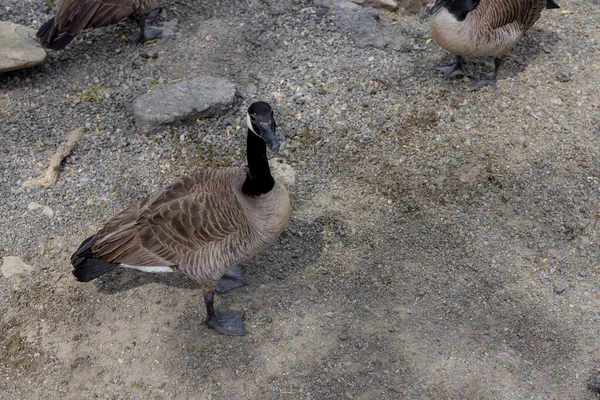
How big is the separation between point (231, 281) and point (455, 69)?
3524mm

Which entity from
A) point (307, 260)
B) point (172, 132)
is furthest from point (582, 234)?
point (172, 132)

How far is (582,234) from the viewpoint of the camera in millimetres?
5152

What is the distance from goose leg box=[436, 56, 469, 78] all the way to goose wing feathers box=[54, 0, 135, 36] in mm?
3504

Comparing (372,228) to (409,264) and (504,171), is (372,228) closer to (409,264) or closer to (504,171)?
(409,264)

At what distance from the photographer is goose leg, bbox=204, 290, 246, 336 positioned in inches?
174

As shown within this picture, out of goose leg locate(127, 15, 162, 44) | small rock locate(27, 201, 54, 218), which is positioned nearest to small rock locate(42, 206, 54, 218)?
small rock locate(27, 201, 54, 218)

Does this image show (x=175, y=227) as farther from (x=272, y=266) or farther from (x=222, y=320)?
(x=272, y=266)

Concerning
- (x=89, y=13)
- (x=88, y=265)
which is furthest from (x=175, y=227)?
(x=89, y=13)

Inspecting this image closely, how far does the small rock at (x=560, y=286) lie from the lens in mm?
4743

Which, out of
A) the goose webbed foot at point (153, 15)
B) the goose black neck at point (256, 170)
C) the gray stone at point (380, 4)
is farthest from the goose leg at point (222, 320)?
the gray stone at point (380, 4)

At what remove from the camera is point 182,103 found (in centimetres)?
605

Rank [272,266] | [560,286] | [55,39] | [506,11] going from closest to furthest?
[560,286] → [272,266] → [506,11] → [55,39]

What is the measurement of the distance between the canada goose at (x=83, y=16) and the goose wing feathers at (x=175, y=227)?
299cm

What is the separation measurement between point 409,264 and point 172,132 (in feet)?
8.89
